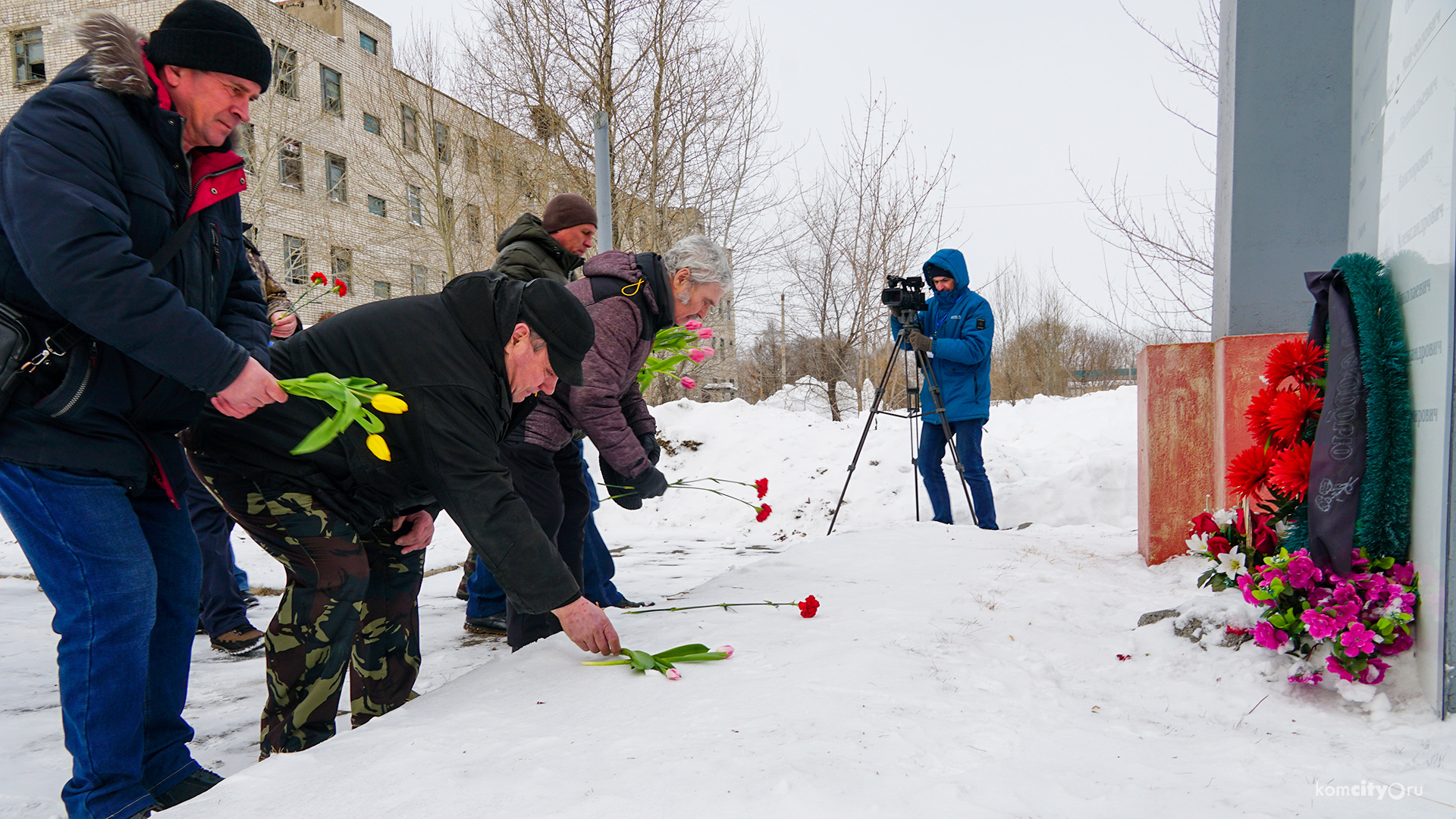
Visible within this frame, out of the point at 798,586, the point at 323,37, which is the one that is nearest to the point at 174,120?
the point at 798,586

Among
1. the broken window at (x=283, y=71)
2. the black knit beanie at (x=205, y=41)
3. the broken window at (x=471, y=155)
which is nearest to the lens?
the black knit beanie at (x=205, y=41)

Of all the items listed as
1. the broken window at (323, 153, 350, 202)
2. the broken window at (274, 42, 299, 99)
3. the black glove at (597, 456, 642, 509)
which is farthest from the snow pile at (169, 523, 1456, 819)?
the broken window at (323, 153, 350, 202)

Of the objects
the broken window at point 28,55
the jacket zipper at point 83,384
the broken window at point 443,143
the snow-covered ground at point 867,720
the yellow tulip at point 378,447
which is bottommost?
the snow-covered ground at point 867,720

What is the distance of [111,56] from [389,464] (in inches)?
40.5

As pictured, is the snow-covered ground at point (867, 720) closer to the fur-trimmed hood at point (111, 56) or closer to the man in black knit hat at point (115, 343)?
the man in black knit hat at point (115, 343)

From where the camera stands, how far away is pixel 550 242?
3.56 m

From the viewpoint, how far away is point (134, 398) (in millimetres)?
1795

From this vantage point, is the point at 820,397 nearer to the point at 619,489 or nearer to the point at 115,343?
the point at 619,489

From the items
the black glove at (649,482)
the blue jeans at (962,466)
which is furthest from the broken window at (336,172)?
the black glove at (649,482)

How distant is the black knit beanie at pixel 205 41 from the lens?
178 cm

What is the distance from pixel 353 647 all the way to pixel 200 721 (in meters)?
0.80

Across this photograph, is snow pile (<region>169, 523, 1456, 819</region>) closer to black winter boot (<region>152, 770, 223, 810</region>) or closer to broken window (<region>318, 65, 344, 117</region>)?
black winter boot (<region>152, 770, 223, 810</region>)

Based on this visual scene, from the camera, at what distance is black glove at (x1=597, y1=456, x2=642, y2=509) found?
322cm

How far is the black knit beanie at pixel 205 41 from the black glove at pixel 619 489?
172 cm
